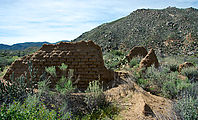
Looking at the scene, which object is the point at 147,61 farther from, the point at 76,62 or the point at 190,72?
the point at 76,62

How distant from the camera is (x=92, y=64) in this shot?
6.08m

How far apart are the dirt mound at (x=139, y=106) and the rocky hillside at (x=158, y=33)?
773 inches

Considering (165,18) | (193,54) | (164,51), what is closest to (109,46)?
(164,51)

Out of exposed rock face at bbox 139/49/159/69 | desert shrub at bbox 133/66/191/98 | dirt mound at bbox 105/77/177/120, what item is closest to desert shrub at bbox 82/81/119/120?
dirt mound at bbox 105/77/177/120

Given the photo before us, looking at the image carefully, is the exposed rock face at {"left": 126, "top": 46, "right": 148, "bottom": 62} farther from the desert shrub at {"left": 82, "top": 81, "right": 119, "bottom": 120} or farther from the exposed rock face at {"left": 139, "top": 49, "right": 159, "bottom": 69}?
the desert shrub at {"left": 82, "top": 81, "right": 119, "bottom": 120}

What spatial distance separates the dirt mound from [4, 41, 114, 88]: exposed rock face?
3.70 ft

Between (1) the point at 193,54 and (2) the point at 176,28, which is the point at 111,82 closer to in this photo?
(1) the point at 193,54

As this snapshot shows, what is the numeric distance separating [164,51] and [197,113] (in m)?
22.2

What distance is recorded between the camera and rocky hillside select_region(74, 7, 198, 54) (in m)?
24.4

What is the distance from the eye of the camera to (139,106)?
3.99 m

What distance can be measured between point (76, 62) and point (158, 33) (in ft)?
87.1

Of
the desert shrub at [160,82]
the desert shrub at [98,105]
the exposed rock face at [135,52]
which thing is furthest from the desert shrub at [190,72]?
the desert shrub at [98,105]

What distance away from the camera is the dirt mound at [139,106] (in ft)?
11.3

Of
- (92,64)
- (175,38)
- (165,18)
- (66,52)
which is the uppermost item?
(165,18)
